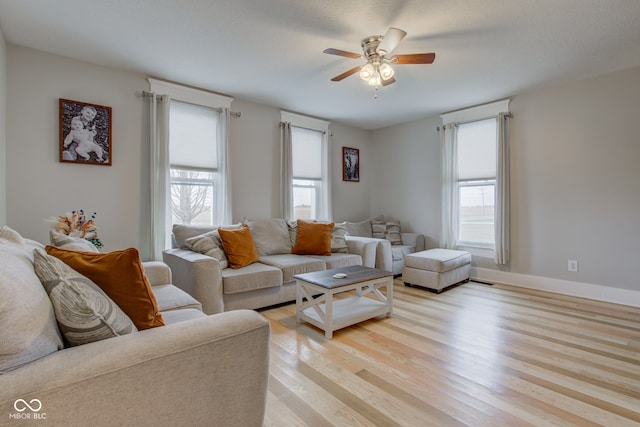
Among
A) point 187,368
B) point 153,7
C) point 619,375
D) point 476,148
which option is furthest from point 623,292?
point 153,7

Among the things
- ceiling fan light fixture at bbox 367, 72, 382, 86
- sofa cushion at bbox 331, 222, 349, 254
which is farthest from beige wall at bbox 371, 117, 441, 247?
ceiling fan light fixture at bbox 367, 72, 382, 86

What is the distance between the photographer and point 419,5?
2.22 m

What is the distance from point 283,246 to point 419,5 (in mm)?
2865

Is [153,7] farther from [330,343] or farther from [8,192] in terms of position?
[330,343]

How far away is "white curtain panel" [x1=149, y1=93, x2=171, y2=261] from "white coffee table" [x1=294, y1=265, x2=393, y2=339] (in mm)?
1671

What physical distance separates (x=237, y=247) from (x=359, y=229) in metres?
2.35

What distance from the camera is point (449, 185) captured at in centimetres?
474

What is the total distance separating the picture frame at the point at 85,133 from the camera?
2.98 metres

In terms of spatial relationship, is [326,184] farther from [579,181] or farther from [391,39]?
[579,181]

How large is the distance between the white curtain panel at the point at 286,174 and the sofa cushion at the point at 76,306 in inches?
137

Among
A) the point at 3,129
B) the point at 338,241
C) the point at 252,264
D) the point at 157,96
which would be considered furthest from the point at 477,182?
the point at 3,129

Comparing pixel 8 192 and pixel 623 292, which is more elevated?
pixel 8 192

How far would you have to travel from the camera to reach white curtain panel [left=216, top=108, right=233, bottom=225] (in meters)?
3.96

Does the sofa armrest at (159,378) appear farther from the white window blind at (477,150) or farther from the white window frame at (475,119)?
the white window blind at (477,150)
